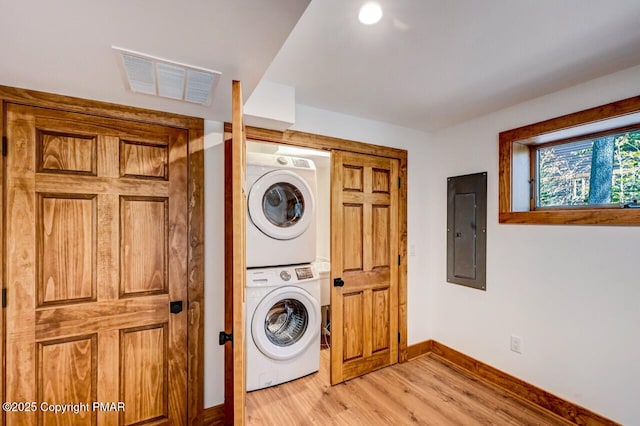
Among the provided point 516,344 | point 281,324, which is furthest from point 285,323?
point 516,344

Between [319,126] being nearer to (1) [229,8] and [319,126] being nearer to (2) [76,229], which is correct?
(1) [229,8]

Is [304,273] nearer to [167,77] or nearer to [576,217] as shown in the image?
[167,77]

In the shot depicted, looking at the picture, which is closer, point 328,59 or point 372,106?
point 328,59

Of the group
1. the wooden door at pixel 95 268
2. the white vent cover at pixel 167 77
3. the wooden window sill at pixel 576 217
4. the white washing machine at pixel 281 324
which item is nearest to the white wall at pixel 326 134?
the wooden door at pixel 95 268

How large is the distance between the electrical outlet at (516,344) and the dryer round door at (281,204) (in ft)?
6.48

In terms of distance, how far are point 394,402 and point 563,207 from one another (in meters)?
1.99

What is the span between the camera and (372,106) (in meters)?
2.38

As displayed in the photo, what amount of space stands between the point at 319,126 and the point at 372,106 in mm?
470

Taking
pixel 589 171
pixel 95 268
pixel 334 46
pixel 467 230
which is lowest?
pixel 95 268

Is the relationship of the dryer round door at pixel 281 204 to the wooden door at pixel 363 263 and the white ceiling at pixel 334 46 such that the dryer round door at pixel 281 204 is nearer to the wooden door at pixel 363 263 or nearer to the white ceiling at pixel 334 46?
the wooden door at pixel 363 263

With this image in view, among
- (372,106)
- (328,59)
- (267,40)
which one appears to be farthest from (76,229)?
(372,106)

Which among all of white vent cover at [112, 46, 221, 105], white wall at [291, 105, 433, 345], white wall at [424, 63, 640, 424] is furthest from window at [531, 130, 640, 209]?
white vent cover at [112, 46, 221, 105]

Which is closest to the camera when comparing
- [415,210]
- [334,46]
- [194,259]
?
[334,46]

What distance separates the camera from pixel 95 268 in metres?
1.63
